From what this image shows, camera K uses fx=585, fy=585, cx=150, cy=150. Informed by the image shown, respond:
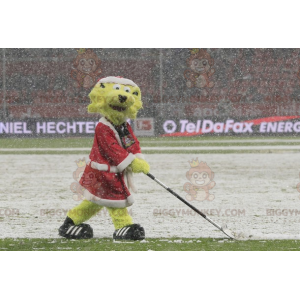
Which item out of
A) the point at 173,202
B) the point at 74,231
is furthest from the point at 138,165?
the point at 173,202

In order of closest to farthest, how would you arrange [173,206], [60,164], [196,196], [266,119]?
[173,206] < [196,196] < [60,164] < [266,119]

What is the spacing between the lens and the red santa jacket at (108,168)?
4.88m

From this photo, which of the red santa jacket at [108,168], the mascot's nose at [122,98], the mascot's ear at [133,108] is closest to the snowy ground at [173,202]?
the red santa jacket at [108,168]

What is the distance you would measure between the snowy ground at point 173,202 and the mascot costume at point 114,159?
405 millimetres

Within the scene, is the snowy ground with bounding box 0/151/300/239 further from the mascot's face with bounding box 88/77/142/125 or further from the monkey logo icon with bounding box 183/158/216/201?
the mascot's face with bounding box 88/77/142/125

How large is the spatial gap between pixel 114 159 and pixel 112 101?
49 cm

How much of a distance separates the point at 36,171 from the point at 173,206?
447cm

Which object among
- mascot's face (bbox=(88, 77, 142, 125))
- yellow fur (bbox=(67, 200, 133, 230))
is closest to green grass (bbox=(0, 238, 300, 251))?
yellow fur (bbox=(67, 200, 133, 230))

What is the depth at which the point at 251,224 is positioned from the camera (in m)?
5.95

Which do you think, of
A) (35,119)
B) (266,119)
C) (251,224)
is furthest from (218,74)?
(251,224)

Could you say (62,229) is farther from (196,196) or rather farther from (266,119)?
(266,119)

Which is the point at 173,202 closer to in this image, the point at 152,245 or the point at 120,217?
the point at 120,217

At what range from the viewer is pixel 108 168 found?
4910mm

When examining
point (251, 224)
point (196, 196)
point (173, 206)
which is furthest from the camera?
point (196, 196)
